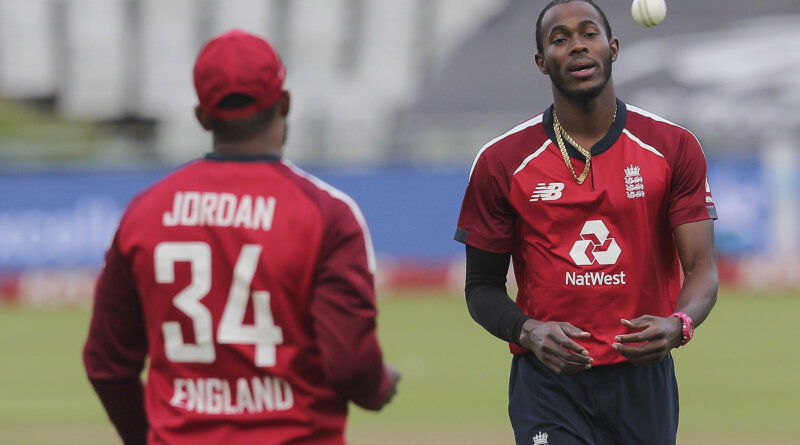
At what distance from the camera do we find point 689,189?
4953mm

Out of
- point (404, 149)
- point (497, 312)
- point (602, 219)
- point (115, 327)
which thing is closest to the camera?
point (115, 327)

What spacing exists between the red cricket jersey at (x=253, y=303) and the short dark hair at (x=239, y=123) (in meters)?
0.08

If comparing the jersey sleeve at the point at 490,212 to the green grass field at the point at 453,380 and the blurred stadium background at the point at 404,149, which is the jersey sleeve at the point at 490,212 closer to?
the green grass field at the point at 453,380

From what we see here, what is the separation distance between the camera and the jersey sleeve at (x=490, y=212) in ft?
16.8

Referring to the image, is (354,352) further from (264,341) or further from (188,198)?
(188,198)

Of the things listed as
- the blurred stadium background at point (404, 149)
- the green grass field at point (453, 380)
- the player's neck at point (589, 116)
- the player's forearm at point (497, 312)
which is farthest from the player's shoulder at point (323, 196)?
the blurred stadium background at point (404, 149)

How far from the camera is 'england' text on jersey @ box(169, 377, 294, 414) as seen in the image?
3.60 meters

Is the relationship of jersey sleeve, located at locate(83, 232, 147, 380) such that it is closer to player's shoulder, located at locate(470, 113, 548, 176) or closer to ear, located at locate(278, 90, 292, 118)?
ear, located at locate(278, 90, 292, 118)

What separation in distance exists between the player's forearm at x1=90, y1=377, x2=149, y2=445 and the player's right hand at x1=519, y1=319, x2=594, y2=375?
148cm

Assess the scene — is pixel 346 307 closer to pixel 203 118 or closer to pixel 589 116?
pixel 203 118

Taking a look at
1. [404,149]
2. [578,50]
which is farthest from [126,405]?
[404,149]

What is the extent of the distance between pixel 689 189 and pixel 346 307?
1.89 metres

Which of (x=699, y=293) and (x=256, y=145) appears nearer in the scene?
(x=256, y=145)

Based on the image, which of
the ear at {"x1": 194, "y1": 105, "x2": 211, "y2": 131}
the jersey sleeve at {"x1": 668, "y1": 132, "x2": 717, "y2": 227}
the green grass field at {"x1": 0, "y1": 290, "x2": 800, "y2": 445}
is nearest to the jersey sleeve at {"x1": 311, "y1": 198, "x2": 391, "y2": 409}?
the ear at {"x1": 194, "y1": 105, "x2": 211, "y2": 131}
